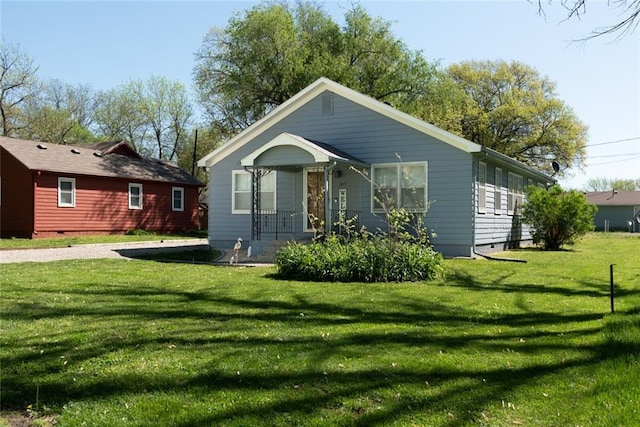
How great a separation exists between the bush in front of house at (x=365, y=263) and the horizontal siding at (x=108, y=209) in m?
15.2

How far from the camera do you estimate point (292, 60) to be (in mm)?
26375

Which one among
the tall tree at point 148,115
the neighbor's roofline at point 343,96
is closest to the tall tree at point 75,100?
the tall tree at point 148,115

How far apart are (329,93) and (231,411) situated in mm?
13307

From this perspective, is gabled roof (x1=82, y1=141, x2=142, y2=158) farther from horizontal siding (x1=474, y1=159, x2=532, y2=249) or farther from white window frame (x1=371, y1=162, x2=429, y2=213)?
horizontal siding (x1=474, y1=159, x2=532, y2=249)

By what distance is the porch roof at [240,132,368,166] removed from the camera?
43.6 feet

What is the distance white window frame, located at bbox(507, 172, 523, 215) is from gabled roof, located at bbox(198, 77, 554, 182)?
0.48 metres

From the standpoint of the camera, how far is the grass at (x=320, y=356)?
10.5 ft

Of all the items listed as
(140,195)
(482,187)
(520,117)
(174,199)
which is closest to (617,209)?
(520,117)

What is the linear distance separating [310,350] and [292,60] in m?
23.7

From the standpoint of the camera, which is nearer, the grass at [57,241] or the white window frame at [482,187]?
the white window frame at [482,187]

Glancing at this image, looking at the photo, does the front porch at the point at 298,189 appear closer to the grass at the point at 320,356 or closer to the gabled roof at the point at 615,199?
the grass at the point at 320,356

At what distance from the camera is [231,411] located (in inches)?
124

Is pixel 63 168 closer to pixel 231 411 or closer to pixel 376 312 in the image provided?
pixel 376 312

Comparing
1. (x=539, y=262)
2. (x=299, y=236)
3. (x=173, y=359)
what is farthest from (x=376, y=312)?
(x=299, y=236)
